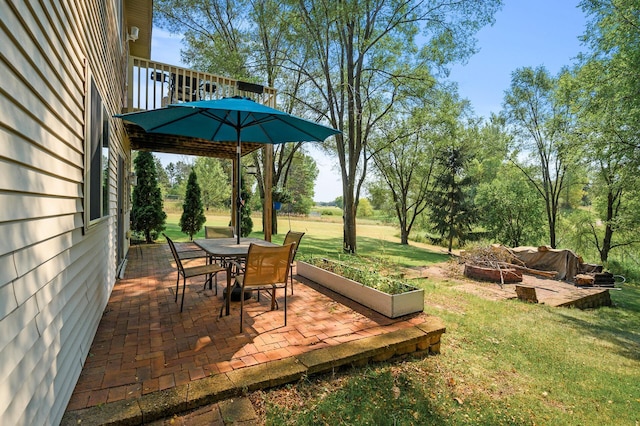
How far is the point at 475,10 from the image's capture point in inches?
383

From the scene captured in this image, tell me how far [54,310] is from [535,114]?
20835 millimetres

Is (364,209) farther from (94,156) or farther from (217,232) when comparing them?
(94,156)

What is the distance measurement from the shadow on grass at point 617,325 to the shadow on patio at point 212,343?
3.26m

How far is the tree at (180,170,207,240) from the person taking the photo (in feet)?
41.2

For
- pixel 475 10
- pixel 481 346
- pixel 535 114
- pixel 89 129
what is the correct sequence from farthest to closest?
1. pixel 535 114
2. pixel 475 10
3. pixel 481 346
4. pixel 89 129

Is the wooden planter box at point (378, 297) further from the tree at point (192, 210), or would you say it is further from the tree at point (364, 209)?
the tree at point (364, 209)

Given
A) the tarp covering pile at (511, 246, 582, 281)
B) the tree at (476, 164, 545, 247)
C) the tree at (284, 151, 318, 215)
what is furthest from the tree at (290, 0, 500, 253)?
the tree at (284, 151, 318, 215)

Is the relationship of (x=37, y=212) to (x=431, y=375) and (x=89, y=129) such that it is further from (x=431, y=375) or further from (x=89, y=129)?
(x=431, y=375)

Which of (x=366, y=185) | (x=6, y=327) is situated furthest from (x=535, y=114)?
(x=6, y=327)

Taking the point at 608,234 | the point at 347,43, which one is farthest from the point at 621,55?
the point at 608,234

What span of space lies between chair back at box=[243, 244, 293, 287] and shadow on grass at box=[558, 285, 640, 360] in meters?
4.65

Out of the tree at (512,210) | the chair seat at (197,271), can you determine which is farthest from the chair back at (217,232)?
the tree at (512,210)

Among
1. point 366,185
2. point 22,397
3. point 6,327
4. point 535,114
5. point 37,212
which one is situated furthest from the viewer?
point 366,185

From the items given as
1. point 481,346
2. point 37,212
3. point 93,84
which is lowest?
point 481,346
